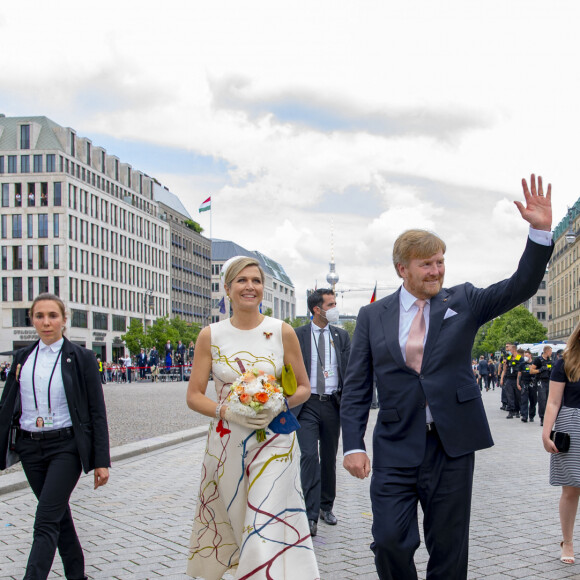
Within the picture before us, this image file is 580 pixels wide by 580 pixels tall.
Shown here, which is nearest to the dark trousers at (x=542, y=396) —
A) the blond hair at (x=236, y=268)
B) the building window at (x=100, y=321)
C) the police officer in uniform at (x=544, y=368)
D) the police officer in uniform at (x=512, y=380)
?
the police officer in uniform at (x=544, y=368)

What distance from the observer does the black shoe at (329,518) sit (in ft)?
22.9


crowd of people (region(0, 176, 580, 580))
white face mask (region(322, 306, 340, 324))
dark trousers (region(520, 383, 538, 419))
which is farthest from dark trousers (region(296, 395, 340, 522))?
dark trousers (region(520, 383, 538, 419))

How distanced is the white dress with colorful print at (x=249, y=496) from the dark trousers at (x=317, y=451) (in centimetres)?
223

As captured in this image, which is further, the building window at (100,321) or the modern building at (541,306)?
the modern building at (541,306)

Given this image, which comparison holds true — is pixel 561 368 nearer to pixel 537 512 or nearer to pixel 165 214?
pixel 537 512

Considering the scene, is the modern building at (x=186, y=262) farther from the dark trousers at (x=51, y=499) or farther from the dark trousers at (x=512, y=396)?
the dark trousers at (x=51, y=499)

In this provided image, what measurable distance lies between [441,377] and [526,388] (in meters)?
18.0

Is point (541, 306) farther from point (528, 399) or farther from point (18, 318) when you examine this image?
point (528, 399)

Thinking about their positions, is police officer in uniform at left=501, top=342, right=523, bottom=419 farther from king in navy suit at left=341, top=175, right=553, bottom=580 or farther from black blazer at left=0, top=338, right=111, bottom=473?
king in navy suit at left=341, top=175, right=553, bottom=580

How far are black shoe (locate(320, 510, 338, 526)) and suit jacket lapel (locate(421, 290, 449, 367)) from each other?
12.2ft

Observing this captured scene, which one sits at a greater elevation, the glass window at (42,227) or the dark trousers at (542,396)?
the glass window at (42,227)

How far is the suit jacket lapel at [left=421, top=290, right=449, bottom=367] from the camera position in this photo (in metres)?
3.69

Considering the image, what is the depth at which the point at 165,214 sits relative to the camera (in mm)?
107000

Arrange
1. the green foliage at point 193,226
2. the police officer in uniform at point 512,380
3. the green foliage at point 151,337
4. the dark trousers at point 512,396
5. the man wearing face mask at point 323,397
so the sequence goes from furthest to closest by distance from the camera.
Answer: the green foliage at point 193,226 < the green foliage at point 151,337 < the dark trousers at point 512,396 < the police officer in uniform at point 512,380 < the man wearing face mask at point 323,397
